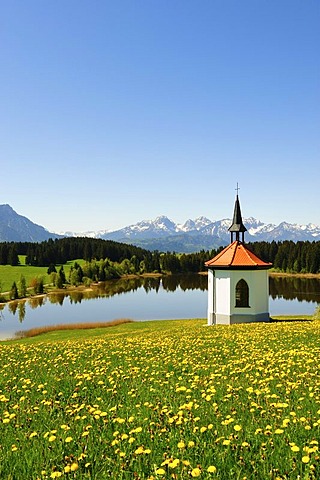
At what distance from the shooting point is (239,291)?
4238 centimetres

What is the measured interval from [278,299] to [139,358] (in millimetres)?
83999

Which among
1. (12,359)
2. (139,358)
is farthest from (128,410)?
(12,359)

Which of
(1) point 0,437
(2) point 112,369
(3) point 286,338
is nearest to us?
(1) point 0,437

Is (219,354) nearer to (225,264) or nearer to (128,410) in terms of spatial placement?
(128,410)

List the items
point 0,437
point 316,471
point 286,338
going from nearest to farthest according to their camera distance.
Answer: point 316,471 → point 0,437 → point 286,338

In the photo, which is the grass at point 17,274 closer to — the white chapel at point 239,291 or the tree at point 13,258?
the tree at point 13,258

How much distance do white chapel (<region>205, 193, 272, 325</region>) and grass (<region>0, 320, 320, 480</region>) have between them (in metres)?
28.5

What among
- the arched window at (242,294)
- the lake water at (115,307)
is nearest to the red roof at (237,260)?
the arched window at (242,294)

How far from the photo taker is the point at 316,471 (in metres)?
5.07

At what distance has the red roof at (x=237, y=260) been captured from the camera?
42.0 m

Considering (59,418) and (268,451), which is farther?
(59,418)

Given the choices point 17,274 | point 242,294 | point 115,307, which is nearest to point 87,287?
point 17,274

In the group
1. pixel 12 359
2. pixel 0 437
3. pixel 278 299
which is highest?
pixel 0 437

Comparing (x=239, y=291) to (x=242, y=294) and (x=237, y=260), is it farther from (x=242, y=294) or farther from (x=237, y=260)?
(x=237, y=260)
